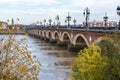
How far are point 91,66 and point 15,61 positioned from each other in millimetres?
13160

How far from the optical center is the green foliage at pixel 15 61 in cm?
934

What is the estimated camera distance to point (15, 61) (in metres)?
9.45

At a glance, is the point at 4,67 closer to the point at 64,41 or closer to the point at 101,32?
the point at 101,32

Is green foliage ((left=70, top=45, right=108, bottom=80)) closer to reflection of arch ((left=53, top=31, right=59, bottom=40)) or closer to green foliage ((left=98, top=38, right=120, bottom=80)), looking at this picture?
green foliage ((left=98, top=38, right=120, bottom=80))

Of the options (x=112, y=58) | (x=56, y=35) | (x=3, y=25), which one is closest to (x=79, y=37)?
(x=56, y=35)

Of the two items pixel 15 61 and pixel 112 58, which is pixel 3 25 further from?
pixel 112 58

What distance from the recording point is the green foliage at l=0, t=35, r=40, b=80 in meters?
9.34

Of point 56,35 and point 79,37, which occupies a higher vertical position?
point 79,37

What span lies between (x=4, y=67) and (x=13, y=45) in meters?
0.70

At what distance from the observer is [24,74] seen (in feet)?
30.5

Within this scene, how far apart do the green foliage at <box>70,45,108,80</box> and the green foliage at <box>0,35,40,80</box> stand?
11.7 m

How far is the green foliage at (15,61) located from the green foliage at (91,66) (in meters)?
11.7

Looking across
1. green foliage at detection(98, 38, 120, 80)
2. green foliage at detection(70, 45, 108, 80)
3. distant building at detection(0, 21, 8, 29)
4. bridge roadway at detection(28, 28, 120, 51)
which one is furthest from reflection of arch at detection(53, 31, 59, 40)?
distant building at detection(0, 21, 8, 29)

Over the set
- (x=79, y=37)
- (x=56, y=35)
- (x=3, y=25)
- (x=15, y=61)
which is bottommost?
(x=56, y=35)
